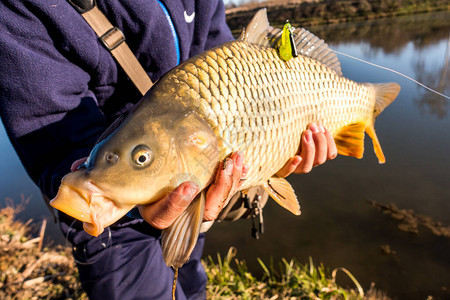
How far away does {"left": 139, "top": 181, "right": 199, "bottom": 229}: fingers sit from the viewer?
764 millimetres

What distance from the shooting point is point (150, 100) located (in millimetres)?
792

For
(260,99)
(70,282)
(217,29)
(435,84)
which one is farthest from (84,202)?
(435,84)

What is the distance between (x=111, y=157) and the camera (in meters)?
0.71

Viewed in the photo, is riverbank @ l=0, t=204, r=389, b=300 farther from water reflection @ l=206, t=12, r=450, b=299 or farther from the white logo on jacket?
the white logo on jacket

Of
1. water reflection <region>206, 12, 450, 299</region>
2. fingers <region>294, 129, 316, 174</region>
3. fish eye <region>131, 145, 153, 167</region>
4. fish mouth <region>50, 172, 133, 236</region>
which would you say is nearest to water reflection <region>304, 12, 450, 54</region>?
water reflection <region>206, 12, 450, 299</region>

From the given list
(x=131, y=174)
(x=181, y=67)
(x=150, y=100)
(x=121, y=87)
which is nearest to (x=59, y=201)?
(x=131, y=174)

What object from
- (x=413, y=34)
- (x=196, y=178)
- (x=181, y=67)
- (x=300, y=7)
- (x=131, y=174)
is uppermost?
(x=181, y=67)

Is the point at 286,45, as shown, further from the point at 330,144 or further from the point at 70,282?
the point at 70,282

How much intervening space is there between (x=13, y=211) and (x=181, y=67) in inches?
143

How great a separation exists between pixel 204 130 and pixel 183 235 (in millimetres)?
278

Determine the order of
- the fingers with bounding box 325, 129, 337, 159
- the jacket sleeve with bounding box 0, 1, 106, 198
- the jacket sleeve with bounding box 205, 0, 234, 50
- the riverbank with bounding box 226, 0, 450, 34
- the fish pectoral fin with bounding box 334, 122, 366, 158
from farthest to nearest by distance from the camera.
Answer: the riverbank with bounding box 226, 0, 450, 34 → the jacket sleeve with bounding box 205, 0, 234, 50 → the fish pectoral fin with bounding box 334, 122, 366, 158 → the fingers with bounding box 325, 129, 337, 159 → the jacket sleeve with bounding box 0, 1, 106, 198

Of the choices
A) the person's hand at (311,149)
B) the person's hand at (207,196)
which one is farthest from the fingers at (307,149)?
the person's hand at (207,196)

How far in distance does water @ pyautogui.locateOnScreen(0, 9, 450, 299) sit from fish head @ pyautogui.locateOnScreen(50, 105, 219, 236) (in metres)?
1.66

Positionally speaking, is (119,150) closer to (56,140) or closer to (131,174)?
(131,174)
